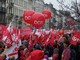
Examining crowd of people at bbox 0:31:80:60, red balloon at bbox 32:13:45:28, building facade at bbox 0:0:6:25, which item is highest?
red balloon at bbox 32:13:45:28

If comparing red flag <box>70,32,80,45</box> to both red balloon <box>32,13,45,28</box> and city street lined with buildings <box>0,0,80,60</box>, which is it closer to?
city street lined with buildings <box>0,0,80,60</box>

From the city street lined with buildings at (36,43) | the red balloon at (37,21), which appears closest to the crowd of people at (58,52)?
the city street lined with buildings at (36,43)

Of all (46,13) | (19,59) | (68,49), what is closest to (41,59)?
(68,49)

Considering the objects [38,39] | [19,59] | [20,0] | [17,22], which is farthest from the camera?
[20,0]

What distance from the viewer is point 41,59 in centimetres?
828

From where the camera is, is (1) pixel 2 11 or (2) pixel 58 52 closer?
(2) pixel 58 52

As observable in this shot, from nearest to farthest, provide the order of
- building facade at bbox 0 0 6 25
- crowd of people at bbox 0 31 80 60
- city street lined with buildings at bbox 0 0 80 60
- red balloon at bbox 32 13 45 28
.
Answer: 1. crowd of people at bbox 0 31 80 60
2. city street lined with buildings at bbox 0 0 80 60
3. red balloon at bbox 32 13 45 28
4. building facade at bbox 0 0 6 25

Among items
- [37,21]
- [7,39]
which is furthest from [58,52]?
[37,21]

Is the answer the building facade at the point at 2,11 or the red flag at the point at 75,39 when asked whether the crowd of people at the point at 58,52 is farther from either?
the building facade at the point at 2,11

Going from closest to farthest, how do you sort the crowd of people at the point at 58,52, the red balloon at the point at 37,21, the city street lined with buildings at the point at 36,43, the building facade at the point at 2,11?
the crowd of people at the point at 58,52, the city street lined with buildings at the point at 36,43, the red balloon at the point at 37,21, the building facade at the point at 2,11

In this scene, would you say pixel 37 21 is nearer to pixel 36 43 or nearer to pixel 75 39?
pixel 36 43

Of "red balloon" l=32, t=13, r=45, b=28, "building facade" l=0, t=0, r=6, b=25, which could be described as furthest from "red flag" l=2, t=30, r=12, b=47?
"building facade" l=0, t=0, r=6, b=25

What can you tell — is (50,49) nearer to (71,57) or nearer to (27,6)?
(71,57)

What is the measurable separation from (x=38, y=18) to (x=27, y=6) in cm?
6907
